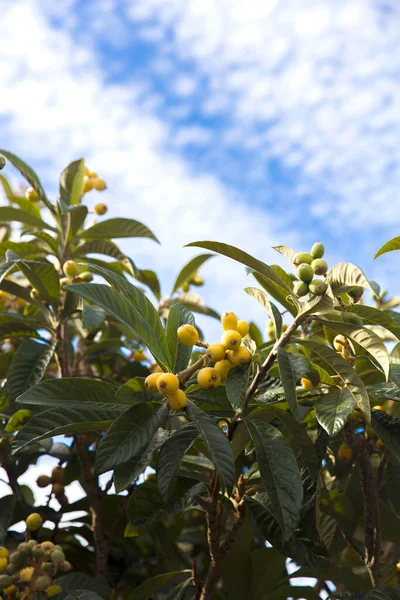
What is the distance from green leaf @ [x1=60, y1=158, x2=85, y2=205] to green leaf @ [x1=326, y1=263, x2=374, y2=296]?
1.38 metres

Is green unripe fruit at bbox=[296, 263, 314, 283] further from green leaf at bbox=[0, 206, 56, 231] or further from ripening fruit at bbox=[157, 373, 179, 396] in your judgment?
green leaf at bbox=[0, 206, 56, 231]

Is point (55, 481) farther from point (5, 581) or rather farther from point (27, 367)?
point (5, 581)

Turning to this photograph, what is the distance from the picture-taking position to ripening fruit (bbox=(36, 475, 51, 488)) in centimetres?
231

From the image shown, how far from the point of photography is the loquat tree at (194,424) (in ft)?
4.62

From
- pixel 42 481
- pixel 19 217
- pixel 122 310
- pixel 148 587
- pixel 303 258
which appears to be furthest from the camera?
pixel 19 217

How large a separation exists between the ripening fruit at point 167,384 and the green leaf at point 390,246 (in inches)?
22.6

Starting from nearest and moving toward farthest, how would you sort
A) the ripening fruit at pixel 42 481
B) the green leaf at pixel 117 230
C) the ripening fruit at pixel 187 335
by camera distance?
1. the ripening fruit at pixel 187 335
2. the ripening fruit at pixel 42 481
3. the green leaf at pixel 117 230

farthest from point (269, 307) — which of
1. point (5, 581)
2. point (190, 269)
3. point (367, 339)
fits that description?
point (190, 269)

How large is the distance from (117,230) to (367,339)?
126 centimetres

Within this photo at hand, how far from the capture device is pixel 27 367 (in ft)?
6.74

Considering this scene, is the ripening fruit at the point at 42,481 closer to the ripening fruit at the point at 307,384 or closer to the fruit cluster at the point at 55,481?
the fruit cluster at the point at 55,481

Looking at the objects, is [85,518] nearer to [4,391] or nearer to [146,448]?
[4,391]

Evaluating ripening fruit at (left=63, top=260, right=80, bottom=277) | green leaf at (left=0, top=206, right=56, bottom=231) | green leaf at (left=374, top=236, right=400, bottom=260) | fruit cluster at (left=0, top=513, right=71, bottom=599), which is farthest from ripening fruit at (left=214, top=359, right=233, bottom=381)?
green leaf at (left=0, top=206, right=56, bottom=231)

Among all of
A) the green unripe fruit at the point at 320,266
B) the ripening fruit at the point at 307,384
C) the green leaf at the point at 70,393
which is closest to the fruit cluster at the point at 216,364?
the green leaf at the point at 70,393
